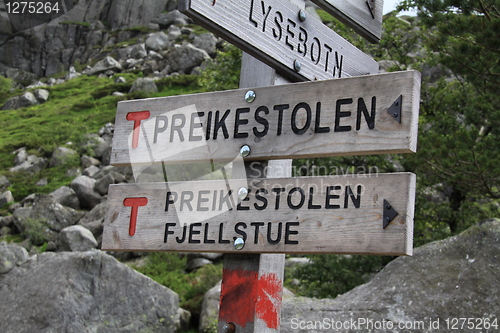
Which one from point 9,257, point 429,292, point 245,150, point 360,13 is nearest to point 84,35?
point 9,257

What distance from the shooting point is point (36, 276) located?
7996 mm

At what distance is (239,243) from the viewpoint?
251 centimetres

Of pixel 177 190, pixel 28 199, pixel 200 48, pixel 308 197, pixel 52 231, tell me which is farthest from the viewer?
pixel 200 48

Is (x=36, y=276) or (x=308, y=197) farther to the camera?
(x=36, y=276)

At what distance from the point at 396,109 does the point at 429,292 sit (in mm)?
3839

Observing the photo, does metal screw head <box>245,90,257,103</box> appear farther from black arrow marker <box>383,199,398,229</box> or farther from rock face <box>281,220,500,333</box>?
rock face <box>281,220,500,333</box>

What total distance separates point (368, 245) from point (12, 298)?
6.90 m

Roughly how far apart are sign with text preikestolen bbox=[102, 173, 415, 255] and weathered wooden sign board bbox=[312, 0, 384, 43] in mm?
1217

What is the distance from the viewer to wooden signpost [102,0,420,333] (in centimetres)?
234

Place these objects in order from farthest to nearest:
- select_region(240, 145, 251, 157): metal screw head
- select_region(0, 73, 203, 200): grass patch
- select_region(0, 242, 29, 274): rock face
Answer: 1. select_region(0, 73, 203, 200): grass patch
2. select_region(0, 242, 29, 274): rock face
3. select_region(240, 145, 251, 157): metal screw head

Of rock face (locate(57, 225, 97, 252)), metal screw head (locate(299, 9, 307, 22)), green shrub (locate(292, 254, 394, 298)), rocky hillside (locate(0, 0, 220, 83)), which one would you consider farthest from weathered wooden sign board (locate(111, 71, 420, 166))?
rocky hillside (locate(0, 0, 220, 83))

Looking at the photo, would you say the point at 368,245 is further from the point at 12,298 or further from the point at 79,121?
the point at 79,121

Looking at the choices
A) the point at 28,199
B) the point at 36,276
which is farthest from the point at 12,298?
the point at 28,199
